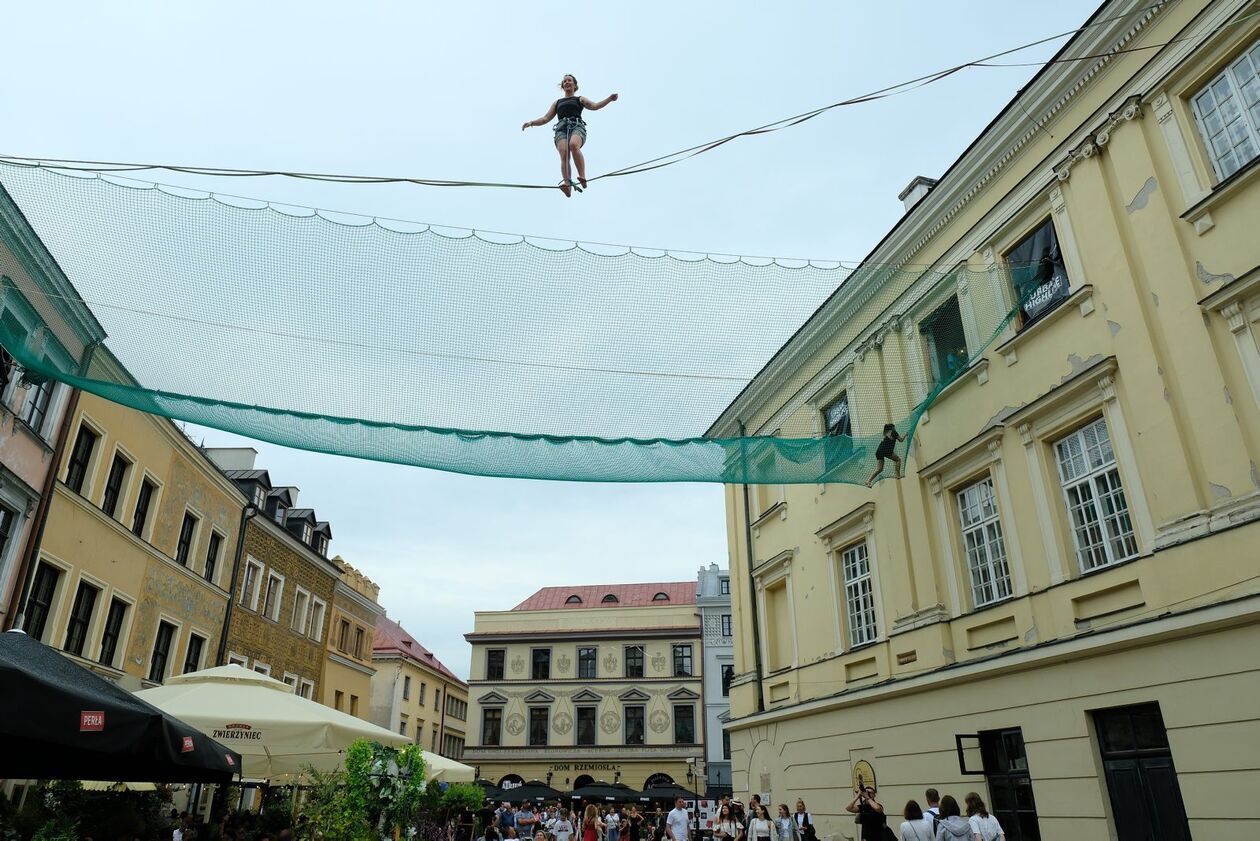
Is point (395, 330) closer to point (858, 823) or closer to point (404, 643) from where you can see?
point (858, 823)

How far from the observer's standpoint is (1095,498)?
878 cm

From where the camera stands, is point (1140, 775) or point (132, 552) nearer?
point (1140, 775)

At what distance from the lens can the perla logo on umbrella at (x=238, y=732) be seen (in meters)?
7.72

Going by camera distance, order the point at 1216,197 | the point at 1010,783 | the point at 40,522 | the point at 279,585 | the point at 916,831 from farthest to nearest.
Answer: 1. the point at 279,585
2. the point at 40,522
3. the point at 1010,783
4. the point at 916,831
5. the point at 1216,197

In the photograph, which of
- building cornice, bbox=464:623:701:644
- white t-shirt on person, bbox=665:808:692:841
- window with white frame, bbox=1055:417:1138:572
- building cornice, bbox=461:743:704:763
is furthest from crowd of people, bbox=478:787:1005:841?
building cornice, bbox=464:623:701:644

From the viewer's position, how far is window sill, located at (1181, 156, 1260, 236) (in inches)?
285

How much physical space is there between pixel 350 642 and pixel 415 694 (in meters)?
15.0

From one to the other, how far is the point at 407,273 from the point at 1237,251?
7080 mm

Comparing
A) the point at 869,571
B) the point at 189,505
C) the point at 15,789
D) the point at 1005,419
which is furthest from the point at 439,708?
the point at 1005,419

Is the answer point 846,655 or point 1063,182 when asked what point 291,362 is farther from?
point 846,655

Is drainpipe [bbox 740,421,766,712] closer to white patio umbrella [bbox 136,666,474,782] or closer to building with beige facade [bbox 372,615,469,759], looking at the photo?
white patio umbrella [bbox 136,666,474,782]

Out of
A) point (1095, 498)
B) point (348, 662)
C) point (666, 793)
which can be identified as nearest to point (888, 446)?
point (1095, 498)

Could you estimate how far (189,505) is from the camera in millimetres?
17500

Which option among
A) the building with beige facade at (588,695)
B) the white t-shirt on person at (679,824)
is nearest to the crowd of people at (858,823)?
the white t-shirt on person at (679,824)
